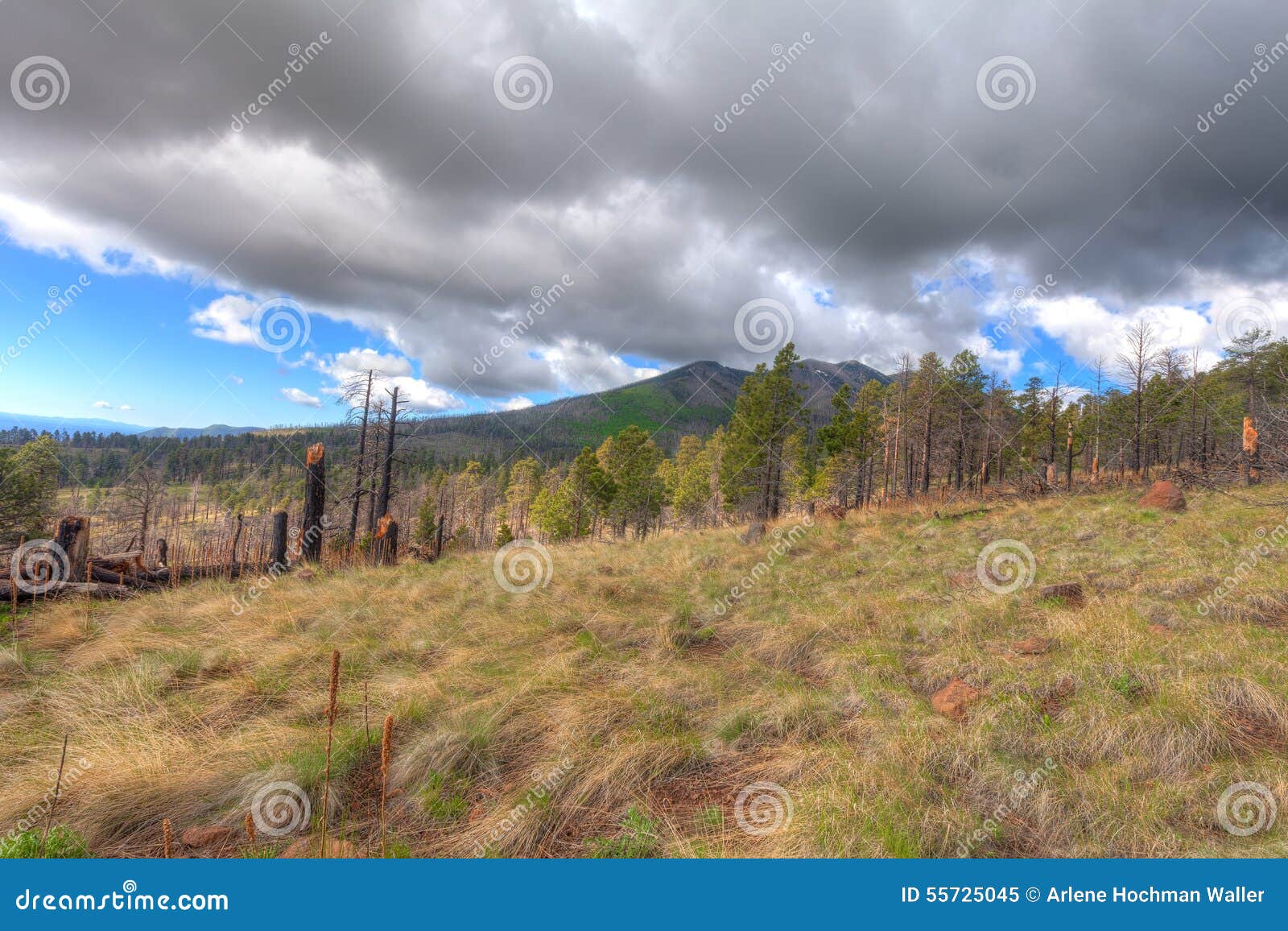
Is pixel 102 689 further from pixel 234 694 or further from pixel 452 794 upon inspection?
pixel 452 794

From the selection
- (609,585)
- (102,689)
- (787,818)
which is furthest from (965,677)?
(102,689)

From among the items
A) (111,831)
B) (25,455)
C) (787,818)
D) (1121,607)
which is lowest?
(111,831)

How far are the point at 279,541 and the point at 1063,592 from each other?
624 inches

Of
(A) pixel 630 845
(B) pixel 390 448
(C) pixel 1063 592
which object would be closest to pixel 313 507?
(B) pixel 390 448

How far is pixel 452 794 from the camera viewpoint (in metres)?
3.68

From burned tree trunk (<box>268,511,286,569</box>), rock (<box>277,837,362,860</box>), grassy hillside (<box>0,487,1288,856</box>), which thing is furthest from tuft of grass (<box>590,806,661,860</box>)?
burned tree trunk (<box>268,511,286,569</box>)

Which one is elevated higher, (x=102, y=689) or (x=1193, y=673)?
(x=1193, y=673)

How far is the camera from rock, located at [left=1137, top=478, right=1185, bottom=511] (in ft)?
50.2

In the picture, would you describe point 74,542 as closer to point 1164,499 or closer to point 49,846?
point 49,846

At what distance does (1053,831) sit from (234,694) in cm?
689

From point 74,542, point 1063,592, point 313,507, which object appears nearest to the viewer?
point 1063,592

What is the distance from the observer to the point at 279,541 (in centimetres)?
1212

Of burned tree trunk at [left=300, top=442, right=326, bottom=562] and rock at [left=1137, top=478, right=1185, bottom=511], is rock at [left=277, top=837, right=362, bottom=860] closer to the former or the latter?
burned tree trunk at [left=300, top=442, right=326, bottom=562]

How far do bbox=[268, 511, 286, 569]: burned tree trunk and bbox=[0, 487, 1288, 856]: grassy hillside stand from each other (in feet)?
10.4
